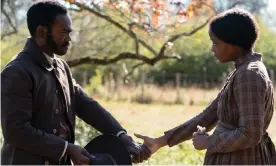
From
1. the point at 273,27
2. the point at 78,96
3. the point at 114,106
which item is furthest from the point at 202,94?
the point at 78,96

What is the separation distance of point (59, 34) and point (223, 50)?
37.0 inches

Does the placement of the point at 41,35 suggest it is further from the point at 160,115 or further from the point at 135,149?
the point at 160,115

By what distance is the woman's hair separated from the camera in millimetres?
3150

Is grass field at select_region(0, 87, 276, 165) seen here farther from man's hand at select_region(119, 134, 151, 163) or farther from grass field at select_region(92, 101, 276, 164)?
man's hand at select_region(119, 134, 151, 163)

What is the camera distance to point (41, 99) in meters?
3.24

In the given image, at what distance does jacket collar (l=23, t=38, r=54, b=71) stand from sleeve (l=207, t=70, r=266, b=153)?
108 centimetres

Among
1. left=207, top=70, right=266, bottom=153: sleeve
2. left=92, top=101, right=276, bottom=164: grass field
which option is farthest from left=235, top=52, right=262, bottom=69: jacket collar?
left=92, top=101, right=276, bottom=164: grass field

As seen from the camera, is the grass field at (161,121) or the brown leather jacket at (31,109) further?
the grass field at (161,121)

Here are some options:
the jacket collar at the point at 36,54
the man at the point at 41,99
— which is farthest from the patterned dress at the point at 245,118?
the jacket collar at the point at 36,54

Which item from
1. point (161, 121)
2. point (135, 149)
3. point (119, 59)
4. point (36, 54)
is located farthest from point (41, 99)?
point (161, 121)

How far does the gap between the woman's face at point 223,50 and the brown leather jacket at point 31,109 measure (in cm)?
92

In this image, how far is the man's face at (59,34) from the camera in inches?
133

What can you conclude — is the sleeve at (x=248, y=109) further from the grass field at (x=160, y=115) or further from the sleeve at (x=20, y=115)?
the grass field at (x=160, y=115)

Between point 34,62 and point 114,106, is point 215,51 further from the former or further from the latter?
point 114,106
